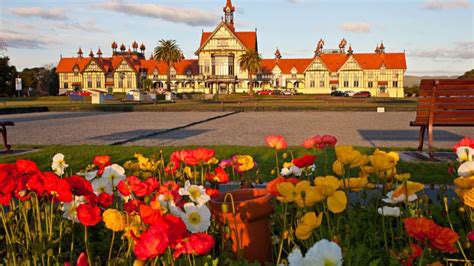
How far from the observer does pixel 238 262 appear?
6.08ft

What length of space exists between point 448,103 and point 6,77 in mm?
74153

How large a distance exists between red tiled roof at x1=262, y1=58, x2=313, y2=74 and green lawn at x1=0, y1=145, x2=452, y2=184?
7865cm

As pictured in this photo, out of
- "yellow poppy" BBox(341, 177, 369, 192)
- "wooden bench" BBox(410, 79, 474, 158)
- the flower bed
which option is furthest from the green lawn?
"yellow poppy" BBox(341, 177, 369, 192)

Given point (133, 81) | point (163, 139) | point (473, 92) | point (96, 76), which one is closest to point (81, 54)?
point (96, 76)

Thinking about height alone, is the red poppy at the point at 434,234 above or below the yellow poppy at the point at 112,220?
above

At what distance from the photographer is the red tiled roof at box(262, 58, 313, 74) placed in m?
85.9

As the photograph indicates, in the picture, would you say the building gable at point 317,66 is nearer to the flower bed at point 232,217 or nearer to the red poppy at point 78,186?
the flower bed at point 232,217

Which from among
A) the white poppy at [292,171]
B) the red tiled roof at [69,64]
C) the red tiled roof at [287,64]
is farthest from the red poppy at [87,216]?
the red tiled roof at [69,64]

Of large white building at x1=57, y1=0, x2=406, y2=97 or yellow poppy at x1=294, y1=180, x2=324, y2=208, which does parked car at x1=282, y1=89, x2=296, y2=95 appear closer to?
large white building at x1=57, y1=0, x2=406, y2=97

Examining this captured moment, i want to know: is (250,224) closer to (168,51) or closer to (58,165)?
(58,165)

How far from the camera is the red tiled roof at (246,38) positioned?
3068 inches

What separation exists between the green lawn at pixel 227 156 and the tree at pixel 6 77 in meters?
67.3

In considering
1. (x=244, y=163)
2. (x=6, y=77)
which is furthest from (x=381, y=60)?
(x=244, y=163)

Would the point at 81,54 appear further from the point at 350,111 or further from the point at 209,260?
the point at 209,260
